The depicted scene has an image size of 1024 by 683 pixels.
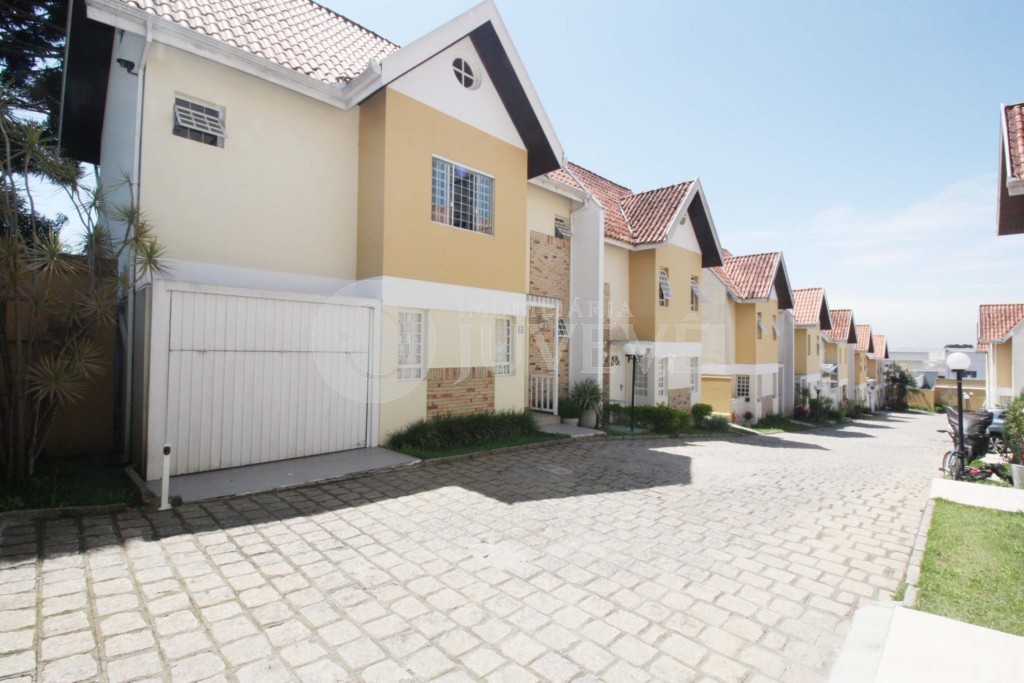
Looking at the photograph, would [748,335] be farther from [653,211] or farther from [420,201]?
[420,201]

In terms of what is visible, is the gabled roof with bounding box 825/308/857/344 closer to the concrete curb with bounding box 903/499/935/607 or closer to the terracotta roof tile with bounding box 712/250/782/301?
the terracotta roof tile with bounding box 712/250/782/301

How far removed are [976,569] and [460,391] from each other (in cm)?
831

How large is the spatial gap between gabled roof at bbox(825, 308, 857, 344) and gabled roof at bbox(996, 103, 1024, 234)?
1434 inches

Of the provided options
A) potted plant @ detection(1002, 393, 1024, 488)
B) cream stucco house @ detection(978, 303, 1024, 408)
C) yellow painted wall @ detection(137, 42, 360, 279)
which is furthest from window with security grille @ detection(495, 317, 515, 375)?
cream stucco house @ detection(978, 303, 1024, 408)

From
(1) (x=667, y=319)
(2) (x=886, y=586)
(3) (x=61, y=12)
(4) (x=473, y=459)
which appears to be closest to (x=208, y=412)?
(4) (x=473, y=459)

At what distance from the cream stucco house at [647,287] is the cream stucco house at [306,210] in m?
3.69

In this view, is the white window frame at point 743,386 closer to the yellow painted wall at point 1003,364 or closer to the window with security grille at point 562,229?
the yellow painted wall at point 1003,364

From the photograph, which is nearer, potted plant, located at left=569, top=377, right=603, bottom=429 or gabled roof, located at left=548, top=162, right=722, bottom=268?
potted plant, located at left=569, top=377, right=603, bottom=429

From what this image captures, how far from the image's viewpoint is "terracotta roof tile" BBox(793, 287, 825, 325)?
32.3 meters

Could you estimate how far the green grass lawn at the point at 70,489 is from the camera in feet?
17.7

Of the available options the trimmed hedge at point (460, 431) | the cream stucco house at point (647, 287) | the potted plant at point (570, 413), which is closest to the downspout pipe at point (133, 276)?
the trimmed hedge at point (460, 431)

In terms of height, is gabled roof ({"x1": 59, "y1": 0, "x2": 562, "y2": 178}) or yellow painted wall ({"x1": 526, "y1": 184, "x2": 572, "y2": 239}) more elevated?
gabled roof ({"x1": 59, "y1": 0, "x2": 562, "y2": 178})

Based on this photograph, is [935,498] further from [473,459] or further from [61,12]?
[61,12]

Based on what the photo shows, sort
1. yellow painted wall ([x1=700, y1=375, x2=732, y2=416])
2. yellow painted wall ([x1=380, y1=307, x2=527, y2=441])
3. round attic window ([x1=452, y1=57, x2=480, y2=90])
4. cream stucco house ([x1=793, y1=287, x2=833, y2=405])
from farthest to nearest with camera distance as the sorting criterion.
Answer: cream stucco house ([x1=793, y1=287, x2=833, y2=405]), yellow painted wall ([x1=700, y1=375, x2=732, y2=416]), round attic window ([x1=452, y1=57, x2=480, y2=90]), yellow painted wall ([x1=380, y1=307, x2=527, y2=441])
